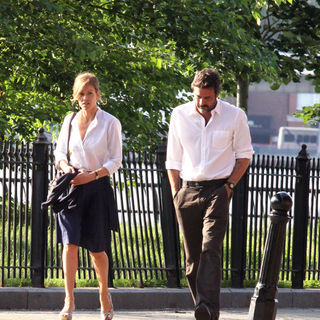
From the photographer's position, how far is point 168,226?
8648mm

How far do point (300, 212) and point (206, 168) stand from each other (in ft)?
10.4

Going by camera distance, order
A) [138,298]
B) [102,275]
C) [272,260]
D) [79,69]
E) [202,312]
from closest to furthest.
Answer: [272,260]
[202,312]
[102,275]
[138,298]
[79,69]

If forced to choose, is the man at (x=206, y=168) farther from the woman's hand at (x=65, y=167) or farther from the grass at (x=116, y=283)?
the grass at (x=116, y=283)

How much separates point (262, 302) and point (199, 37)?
21.2ft

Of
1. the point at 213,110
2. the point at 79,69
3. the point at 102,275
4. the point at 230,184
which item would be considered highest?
the point at 79,69

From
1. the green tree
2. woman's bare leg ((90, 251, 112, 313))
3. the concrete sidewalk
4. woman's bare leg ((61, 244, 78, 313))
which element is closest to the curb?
the concrete sidewalk

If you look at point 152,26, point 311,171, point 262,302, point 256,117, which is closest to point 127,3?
point 152,26

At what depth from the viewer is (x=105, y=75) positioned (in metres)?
12.1

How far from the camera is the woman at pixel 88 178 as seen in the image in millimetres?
6574

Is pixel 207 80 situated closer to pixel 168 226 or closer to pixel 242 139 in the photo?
pixel 242 139

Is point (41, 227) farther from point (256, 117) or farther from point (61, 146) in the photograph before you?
point (256, 117)

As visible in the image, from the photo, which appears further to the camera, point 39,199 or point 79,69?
point 79,69

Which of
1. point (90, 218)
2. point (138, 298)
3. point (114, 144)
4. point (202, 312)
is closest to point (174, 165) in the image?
point (114, 144)

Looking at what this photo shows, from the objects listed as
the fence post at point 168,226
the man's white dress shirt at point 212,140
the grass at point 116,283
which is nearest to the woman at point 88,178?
the man's white dress shirt at point 212,140
